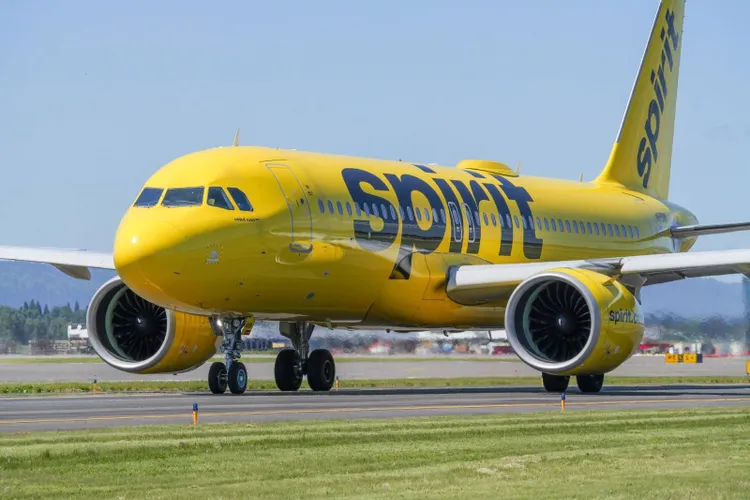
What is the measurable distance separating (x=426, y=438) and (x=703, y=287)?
172 feet

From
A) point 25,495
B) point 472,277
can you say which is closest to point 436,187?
point 472,277

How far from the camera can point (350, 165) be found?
30.5 metres

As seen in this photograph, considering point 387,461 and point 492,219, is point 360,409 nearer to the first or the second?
point 387,461

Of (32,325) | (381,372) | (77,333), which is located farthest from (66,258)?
(77,333)

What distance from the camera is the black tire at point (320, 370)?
31.1 m

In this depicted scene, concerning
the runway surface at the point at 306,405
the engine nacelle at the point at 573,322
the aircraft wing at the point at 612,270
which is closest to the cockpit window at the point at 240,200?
the runway surface at the point at 306,405

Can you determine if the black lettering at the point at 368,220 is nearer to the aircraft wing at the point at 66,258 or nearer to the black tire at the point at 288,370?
the black tire at the point at 288,370

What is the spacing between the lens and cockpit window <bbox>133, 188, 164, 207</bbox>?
26383mm

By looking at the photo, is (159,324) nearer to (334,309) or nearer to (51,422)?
(334,309)

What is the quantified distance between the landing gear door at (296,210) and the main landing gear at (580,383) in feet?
22.0

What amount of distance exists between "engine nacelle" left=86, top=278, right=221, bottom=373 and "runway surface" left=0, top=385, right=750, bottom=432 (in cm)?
96

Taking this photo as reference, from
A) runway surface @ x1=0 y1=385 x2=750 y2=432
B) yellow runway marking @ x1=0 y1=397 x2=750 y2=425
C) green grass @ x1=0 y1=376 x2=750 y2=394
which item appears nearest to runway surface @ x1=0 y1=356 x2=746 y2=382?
green grass @ x1=0 y1=376 x2=750 y2=394

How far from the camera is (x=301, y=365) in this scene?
31.1 metres

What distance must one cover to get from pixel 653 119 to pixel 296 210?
18703mm
